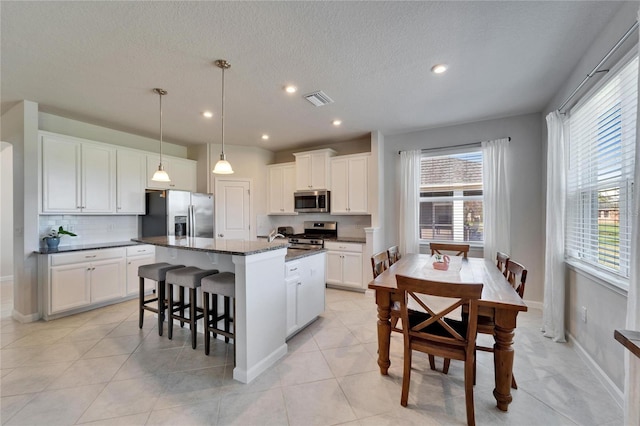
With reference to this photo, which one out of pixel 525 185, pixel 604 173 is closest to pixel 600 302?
pixel 604 173

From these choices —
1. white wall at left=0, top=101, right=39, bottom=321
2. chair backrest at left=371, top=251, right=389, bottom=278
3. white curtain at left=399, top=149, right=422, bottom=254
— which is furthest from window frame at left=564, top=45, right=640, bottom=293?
white wall at left=0, top=101, right=39, bottom=321

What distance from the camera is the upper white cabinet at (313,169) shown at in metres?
4.79

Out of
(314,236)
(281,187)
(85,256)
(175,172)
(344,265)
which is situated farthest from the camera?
(281,187)

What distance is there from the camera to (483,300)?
1703 millimetres

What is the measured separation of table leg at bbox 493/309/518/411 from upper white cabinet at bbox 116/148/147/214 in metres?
4.89

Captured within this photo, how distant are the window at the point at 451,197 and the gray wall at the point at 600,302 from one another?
1.41 meters

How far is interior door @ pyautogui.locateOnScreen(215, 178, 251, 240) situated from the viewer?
5.04m

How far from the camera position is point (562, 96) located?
9.16ft

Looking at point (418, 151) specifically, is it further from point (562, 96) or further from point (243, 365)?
point (243, 365)

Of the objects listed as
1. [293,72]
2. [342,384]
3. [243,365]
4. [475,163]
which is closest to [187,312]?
[243,365]

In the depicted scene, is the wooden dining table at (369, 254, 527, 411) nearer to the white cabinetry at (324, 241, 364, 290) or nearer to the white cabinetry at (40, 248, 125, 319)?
the white cabinetry at (324, 241, 364, 290)

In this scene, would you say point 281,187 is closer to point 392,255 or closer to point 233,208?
point 233,208

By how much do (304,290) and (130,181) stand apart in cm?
338

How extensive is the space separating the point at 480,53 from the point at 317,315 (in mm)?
3084
